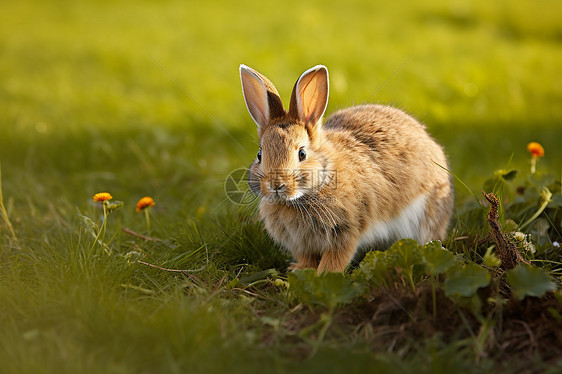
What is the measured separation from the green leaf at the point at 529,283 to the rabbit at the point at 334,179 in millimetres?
946

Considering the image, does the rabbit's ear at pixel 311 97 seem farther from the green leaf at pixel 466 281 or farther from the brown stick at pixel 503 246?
the green leaf at pixel 466 281

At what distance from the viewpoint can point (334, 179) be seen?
3.81 m

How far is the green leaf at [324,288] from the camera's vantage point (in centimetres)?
311

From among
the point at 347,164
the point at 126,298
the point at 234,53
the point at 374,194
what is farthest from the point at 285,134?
the point at 234,53

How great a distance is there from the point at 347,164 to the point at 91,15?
11015 mm

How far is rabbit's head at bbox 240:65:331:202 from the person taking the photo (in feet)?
11.7

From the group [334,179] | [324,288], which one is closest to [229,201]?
[334,179]

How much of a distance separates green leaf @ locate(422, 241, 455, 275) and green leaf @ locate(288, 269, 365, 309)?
1.25 feet

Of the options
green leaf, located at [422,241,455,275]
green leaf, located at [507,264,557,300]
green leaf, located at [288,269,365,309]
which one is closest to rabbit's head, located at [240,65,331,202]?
green leaf, located at [288,269,365,309]

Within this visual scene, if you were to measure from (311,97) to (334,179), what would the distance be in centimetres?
59

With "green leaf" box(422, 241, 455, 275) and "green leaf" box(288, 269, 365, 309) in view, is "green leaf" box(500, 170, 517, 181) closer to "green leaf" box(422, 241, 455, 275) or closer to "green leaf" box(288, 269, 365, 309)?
"green leaf" box(422, 241, 455, 275)

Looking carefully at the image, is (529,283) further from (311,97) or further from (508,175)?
(311,97)

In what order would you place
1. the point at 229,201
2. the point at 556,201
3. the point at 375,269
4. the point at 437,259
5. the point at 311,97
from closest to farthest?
the point at 437,259 < the point at 375,269 < the point at 311,97 < the point at 556,201 < the point at 229,201

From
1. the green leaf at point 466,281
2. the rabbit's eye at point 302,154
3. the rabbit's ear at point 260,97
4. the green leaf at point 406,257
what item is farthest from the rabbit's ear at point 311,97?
the green leaf at point 466,281
